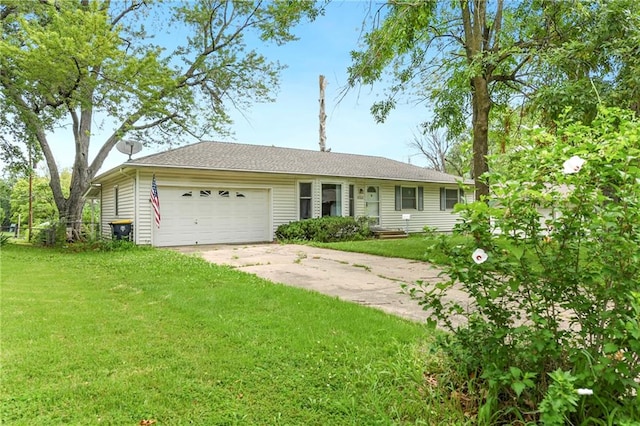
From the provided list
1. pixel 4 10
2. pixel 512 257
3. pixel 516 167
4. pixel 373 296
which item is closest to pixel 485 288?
pixel 512 257

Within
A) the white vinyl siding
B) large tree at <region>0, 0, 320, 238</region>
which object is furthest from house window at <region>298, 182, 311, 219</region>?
large tree at <region>0, 0, 320, 238</region>

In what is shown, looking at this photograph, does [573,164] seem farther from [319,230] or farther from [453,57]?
[319,230]

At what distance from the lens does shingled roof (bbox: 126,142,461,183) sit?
1299cm

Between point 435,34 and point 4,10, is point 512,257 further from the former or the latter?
point 4,10

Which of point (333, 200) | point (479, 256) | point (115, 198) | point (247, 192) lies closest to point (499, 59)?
point (479, 256)

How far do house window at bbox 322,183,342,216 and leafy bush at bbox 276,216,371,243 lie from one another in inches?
45.3

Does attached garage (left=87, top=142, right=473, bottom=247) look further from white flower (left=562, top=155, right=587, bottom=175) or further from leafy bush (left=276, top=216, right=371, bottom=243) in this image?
white flower (left=562, top=155, right=587, bottom=175)

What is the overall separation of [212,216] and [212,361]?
429 inches

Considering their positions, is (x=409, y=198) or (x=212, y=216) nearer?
(x=212, y=216)

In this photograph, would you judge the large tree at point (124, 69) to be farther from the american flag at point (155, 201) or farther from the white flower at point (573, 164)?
the white flower at point (573, 164)

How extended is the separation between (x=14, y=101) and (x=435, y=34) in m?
13.4

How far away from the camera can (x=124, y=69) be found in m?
11.3

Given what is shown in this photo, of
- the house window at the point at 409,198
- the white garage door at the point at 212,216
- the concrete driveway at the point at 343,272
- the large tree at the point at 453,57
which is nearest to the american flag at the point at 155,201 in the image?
the white garage door at the point at 212,216

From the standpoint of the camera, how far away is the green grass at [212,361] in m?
2.36
